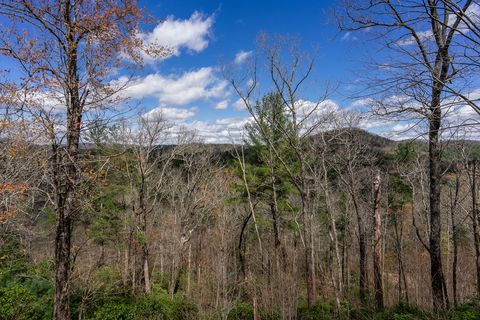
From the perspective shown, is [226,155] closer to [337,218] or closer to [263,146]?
[337,218]

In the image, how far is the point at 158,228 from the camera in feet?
86.1

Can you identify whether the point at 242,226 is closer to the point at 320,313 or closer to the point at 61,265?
the point at 320,313

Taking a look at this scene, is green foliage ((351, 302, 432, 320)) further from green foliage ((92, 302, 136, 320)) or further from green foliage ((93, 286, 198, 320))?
green foliage ((92, 302, 136, 320))

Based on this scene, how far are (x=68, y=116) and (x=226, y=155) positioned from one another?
2815cm

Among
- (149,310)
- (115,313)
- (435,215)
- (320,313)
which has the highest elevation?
(435,215)

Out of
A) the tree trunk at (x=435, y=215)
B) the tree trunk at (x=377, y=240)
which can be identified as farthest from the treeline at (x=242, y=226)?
the tree trunk at (x=435, y=215)

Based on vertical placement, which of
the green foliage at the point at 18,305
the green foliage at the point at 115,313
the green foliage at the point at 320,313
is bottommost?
the green foliage at the point at 320,313

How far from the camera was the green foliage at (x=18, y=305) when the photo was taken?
1058cm

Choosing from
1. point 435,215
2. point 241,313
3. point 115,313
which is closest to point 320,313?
point 241,313

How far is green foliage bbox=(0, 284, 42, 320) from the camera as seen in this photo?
416 inches

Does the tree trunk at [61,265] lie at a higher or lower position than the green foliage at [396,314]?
higher

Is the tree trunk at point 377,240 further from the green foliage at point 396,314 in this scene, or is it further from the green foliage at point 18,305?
the green foliage at point 18,305

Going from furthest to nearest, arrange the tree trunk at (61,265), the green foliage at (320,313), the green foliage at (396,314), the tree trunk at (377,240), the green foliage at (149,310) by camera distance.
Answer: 1. the green foliage at (149,310)
2. the green foliage at (320,313)
3. the tree trunk at (377,240)
4. the green foliage at (396,314)
5. the tree trunk at (61,265)

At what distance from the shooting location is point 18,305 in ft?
35.7
